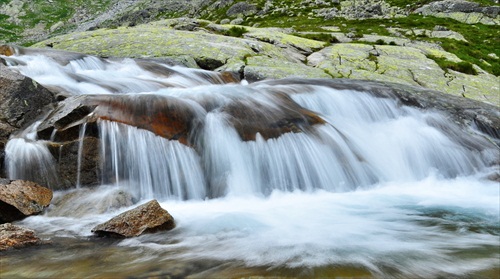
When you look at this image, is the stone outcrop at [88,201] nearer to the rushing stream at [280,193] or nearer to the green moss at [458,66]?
the rushing stream at [280,193]

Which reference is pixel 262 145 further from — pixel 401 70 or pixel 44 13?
pixel 44 13

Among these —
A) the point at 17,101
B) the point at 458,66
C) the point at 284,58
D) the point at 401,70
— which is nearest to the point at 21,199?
the point at 17,101

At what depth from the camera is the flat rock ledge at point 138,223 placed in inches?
226

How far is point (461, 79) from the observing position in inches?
822

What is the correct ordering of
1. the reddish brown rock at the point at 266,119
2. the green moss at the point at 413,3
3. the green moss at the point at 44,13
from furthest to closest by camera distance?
1. the green moss at the point at 44,13
2. the green moss at the point at 413,3
3. the reddish brown rock at the point at 266,119

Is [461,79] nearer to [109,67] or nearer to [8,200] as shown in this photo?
[109,67]

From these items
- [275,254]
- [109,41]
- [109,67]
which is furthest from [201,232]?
[109,41]

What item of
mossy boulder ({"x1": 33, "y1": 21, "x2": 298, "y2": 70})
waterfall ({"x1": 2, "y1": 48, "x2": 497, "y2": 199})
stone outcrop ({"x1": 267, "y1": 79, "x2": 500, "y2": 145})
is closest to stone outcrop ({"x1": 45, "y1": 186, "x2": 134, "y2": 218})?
waterfall ({"x1": 2, "y1": 48, "x2": 497, "y2": 199})

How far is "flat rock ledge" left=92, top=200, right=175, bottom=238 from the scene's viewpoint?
5734 millimetres

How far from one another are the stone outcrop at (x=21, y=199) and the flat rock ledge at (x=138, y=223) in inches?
71.8

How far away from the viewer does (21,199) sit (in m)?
6.84

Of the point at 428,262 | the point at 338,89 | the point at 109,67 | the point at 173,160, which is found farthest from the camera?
the point at 109,67

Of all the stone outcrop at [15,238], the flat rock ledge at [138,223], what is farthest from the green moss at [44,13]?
the flat rock ledge at [138,223]

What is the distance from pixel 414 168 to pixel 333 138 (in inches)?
107
